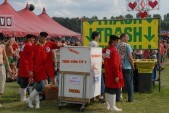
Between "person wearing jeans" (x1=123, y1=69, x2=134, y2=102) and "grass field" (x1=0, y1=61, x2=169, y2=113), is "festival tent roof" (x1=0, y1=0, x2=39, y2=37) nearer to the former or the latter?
"grass field" (x1=0, y1=61, x2=169, y2=113)

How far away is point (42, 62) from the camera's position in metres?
8.60

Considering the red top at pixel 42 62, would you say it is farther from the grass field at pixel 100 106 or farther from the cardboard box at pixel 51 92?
the cardboard box at pixel 51 92

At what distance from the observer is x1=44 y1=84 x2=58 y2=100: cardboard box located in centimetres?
978

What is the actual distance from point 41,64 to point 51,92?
59.8 inches

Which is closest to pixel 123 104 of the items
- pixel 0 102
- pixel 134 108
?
pixel 134 108

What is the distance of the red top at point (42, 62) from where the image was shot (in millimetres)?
8562

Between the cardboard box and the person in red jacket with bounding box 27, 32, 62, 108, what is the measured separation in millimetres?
1040

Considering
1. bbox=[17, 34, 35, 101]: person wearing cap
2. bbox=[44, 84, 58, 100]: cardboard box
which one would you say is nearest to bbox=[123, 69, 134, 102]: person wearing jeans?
bbox=[44, 84, 58, 100]: cardboard box

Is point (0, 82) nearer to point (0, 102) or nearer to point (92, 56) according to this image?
point (0, 102)

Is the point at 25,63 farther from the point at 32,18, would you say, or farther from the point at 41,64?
the point at 32,18

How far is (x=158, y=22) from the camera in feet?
38.3

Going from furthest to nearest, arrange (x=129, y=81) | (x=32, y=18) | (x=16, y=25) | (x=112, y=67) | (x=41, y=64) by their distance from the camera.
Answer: (x=32, y=18), (x=16, y=25), (x=129, y=81), (x=41, y=64), (x=112, y=67)

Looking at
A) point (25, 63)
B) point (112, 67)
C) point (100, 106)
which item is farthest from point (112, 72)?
point (25, 63)

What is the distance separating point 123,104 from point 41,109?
2291mm
